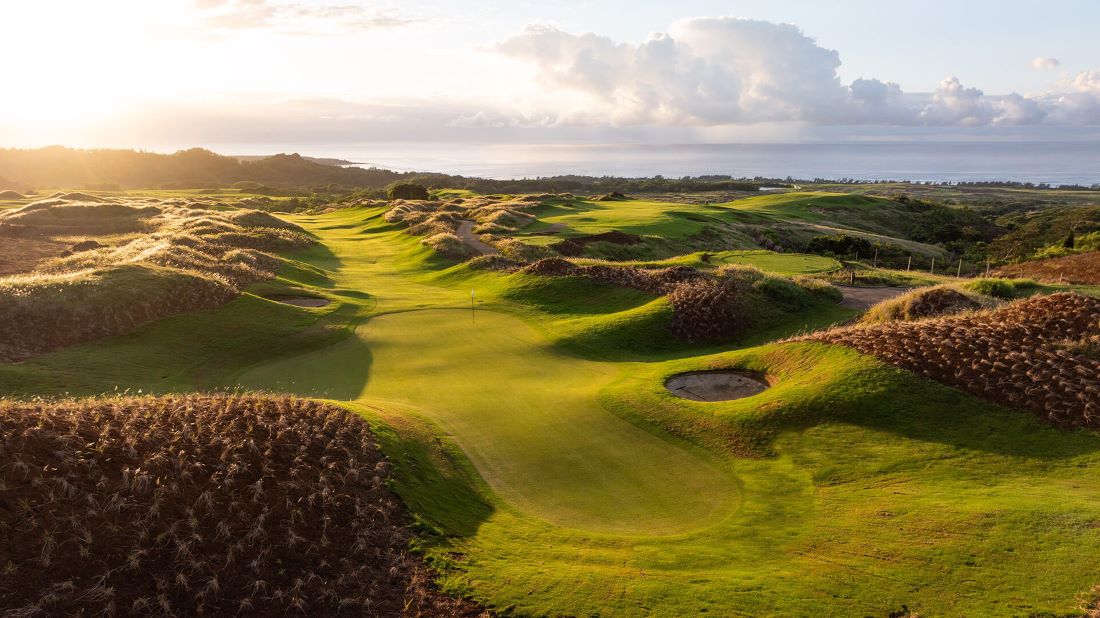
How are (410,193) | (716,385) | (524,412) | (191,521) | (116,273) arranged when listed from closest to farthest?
(191,521), (524,412), (716,385), (116,273), (410,193)

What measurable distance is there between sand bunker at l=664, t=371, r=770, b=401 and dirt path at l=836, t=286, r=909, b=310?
34.9 ft

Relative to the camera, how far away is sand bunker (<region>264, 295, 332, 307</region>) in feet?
88.4

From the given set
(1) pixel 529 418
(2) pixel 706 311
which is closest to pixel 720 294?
(2) pixel 706 311

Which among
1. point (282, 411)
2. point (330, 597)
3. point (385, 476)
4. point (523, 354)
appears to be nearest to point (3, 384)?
point (282, 411)

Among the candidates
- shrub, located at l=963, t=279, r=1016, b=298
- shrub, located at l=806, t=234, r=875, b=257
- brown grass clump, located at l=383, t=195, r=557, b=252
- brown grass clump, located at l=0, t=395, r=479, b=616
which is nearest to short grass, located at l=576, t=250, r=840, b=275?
shrub, located at l=963, t=279, r=1016, b=298

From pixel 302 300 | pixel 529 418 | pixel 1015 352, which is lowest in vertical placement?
pixel 529 418

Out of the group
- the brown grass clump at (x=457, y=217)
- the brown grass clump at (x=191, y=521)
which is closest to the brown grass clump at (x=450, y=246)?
the brown grass clump at (x=457, y=217)

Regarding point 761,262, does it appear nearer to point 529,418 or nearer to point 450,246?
point 450,246

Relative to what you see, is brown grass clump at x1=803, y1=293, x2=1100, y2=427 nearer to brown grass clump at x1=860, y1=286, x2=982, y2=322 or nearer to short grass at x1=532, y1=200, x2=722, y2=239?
brown grass clump at x1=860, y1=286, x2=982, y2=322

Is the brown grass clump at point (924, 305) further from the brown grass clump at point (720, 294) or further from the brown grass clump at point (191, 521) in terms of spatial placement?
the brown grass clump at point (191, 521)

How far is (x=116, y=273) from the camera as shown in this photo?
71.5ft

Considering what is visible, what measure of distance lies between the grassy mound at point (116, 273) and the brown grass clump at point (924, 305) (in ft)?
82.1

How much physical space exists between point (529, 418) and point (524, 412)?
0.40 metres

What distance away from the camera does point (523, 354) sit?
2042 centimetres
